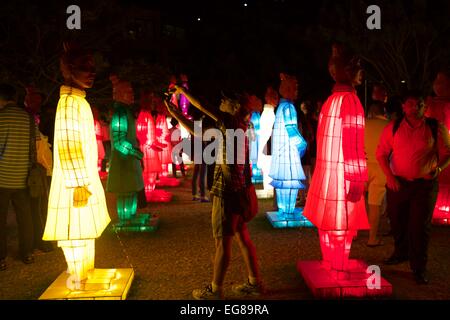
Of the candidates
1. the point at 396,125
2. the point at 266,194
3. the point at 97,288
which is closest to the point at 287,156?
the point at 396,125

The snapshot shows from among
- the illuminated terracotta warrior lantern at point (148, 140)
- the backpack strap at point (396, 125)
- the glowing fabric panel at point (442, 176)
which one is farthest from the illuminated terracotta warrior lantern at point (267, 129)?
the backpack strap at point (396, 125)

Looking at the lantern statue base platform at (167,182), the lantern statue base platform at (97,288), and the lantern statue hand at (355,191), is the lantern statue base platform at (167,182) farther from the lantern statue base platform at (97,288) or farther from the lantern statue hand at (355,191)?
the lantern statue hand at (355,191)

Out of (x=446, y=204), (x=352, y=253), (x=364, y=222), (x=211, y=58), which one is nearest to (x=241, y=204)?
(x=364, y=222)

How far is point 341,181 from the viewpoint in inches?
161

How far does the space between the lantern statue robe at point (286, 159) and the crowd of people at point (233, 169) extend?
1224mm

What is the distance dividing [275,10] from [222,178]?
18.8 meters

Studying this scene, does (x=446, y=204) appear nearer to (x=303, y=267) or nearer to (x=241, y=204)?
(x=303, y=267)

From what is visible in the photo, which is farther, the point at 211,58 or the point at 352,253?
the point at 211,58

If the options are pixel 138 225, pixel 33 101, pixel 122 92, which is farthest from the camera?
pixel 138 225

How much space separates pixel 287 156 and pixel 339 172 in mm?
2781

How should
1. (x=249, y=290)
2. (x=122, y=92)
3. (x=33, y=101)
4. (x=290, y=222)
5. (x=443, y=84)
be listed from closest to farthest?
(x=249, y=290)
(x=33, y=101)
(x=122, y=92)
(x=443, y=84)
(x=290, y=222)

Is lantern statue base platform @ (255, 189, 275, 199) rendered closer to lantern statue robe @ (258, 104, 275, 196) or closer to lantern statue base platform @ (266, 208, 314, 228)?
lantern statue robe @ (258, 104, 275, 196)

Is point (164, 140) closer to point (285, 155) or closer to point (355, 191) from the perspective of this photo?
point (285, 155)
